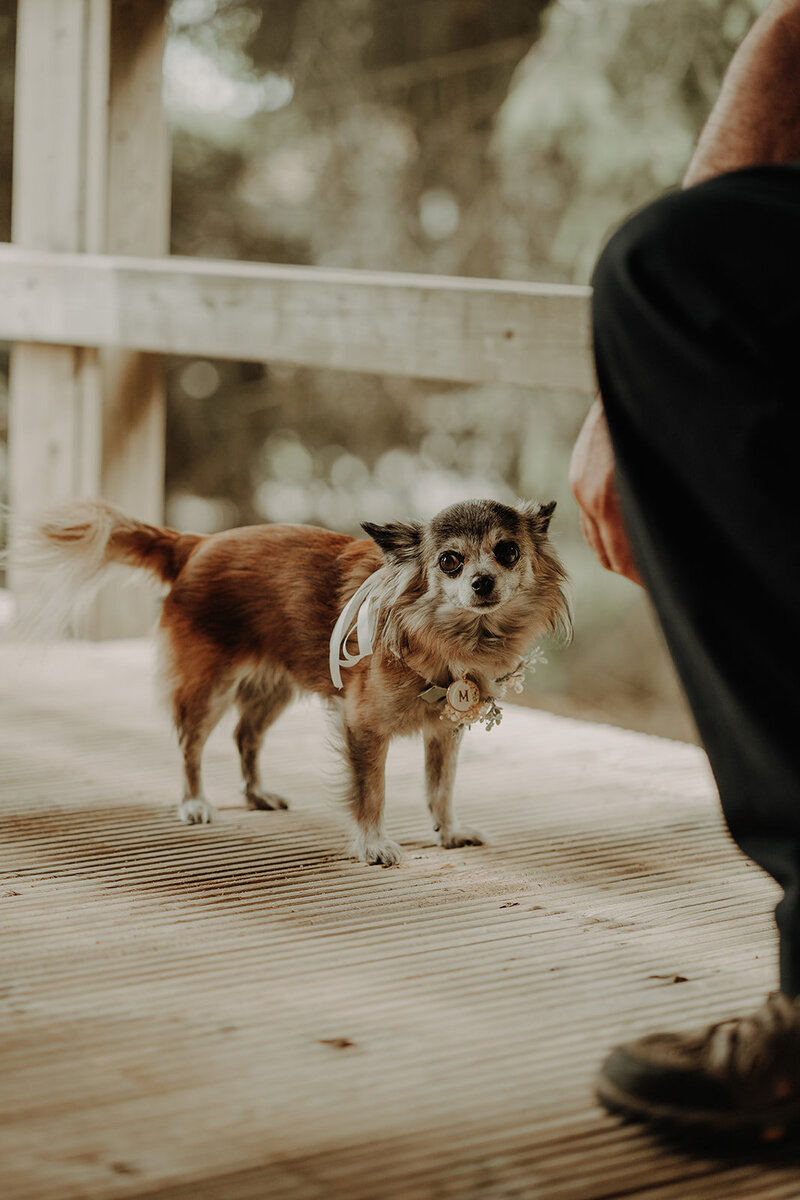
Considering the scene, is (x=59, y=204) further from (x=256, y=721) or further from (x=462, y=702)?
(x=462, y=702)

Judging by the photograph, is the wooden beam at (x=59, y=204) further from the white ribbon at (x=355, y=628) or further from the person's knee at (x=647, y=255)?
the person's knee at (x=647, y=255)

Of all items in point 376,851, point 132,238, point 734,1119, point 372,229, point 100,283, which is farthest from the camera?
point 372,229

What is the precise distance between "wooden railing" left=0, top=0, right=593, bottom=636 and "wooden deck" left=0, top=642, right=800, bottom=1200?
59.2 inches

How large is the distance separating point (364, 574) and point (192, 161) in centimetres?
589

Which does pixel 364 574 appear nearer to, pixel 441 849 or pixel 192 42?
pixel 441 849

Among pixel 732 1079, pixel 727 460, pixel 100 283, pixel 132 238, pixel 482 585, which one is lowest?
pixel 732 1079

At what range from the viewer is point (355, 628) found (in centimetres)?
217

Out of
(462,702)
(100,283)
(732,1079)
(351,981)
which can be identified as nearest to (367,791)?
(462,702)

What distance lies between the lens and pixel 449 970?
5.00 ft

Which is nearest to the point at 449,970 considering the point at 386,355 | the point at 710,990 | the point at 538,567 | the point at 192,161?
the point at 710,990

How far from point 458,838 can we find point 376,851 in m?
0.19

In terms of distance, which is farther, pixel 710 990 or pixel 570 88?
pixel 570 88

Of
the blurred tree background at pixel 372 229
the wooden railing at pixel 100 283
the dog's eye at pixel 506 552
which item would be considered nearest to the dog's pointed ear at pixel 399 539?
the dog's eye at pixel 506 552

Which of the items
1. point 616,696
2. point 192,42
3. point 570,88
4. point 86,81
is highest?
point 192,42
